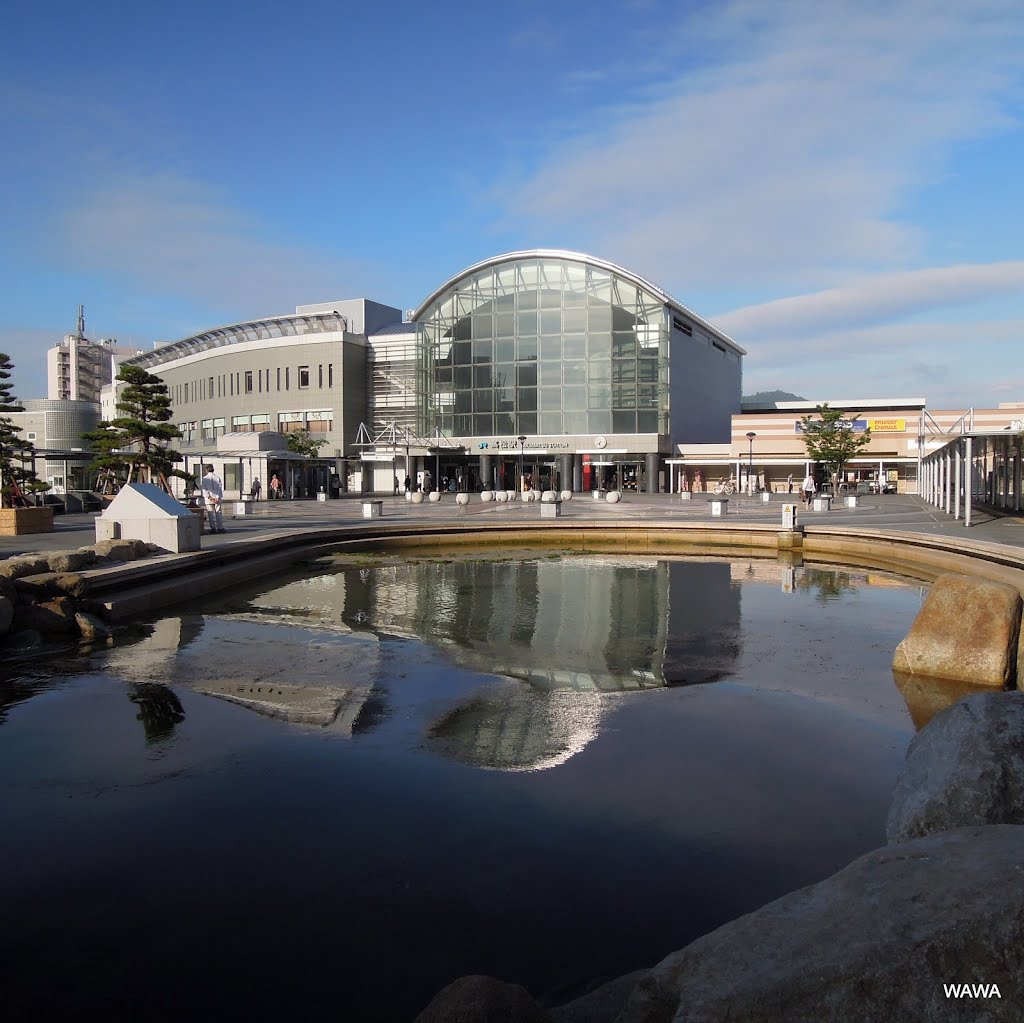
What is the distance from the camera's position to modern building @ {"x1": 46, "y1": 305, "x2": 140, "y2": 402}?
14288 centimetres

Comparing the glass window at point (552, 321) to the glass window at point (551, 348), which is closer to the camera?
the glass window at point (552, 321)

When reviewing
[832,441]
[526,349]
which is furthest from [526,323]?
[832,441]

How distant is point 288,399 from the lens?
268 feet

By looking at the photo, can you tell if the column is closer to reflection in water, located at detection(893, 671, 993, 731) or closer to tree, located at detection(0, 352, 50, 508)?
tree, located at detection(0, 352, 50, 508)

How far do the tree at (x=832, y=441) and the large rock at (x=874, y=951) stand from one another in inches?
2595

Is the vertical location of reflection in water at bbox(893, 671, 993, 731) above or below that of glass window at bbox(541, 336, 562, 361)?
below

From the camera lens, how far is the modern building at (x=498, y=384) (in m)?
66.4

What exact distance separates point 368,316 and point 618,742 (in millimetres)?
81604

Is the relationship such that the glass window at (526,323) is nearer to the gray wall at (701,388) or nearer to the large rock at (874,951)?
the gray wall at (701,388)

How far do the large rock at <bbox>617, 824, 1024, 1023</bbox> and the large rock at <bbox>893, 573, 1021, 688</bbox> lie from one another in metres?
7.19

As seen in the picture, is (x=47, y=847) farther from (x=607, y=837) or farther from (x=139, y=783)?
(x=607, y=837)

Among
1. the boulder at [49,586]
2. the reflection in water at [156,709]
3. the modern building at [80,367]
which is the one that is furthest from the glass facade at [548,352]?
the modern building at [80,367]

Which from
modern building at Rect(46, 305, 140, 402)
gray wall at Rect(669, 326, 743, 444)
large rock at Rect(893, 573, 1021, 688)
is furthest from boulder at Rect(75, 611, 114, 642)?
modern building at Rect(46, 305, 140, 402)

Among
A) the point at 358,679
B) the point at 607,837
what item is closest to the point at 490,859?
the point at 607,837
